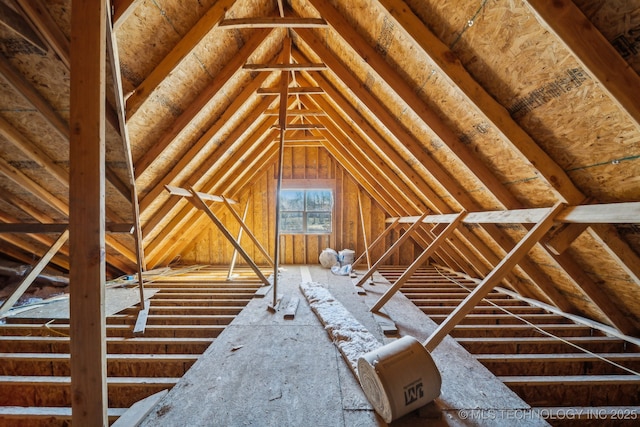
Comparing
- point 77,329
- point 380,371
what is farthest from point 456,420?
point 77,329

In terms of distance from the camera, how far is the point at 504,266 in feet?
6.08

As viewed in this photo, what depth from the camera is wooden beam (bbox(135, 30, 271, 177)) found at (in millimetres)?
2701

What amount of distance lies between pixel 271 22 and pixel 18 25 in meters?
1.70

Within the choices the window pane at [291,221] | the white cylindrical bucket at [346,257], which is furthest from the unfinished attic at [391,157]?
the window pane at [291,221]

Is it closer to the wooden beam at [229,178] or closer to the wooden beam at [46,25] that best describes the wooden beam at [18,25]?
the wooden beam at [46,25]

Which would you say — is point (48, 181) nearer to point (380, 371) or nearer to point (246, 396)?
point (246, 396)

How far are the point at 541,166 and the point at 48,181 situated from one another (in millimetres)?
4789

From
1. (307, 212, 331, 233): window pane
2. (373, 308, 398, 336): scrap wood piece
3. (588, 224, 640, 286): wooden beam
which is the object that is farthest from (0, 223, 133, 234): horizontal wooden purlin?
(307, 212, 331, 233): window pane

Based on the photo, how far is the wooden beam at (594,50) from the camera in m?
1.07

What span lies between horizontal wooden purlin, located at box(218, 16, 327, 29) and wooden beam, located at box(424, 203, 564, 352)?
235 centimetres

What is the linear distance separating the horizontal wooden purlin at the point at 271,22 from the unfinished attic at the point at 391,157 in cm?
3

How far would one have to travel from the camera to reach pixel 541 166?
1.65 metres

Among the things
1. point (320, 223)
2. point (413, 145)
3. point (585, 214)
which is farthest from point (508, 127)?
point (320, 223)

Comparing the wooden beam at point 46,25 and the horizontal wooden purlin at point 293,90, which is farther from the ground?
the horizontal wooden purlin at point 293,90
